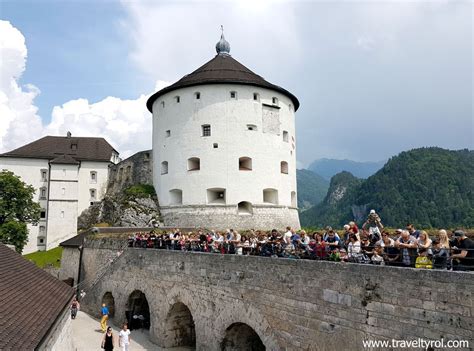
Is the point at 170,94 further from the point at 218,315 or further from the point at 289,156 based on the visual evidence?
the point at 218,315

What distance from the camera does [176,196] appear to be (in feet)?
107

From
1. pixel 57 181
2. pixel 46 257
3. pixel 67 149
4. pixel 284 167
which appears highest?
pixel 67 149

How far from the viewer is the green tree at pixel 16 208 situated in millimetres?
36375

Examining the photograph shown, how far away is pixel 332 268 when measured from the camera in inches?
398

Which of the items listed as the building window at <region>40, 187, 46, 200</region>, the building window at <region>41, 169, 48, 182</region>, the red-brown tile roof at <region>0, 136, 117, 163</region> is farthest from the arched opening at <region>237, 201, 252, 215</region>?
the building window at <region>41, 169, 48, 182</region>

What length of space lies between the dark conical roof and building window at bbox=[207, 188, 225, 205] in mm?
8348

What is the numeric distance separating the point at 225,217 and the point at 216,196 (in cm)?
219

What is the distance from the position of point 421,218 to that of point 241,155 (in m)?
88.4

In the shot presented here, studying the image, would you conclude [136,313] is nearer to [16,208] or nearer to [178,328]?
[178,328]

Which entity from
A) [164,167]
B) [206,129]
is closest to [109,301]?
[164,167]

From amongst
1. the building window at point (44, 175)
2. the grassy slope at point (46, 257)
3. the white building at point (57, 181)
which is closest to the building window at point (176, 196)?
the grassy slope at point (46, 257)

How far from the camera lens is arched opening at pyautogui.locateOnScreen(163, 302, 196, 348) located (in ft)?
58.7

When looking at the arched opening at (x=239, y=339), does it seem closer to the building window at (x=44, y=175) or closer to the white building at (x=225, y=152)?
the white building at (x=225, y=152)

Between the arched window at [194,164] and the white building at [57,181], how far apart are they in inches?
777
